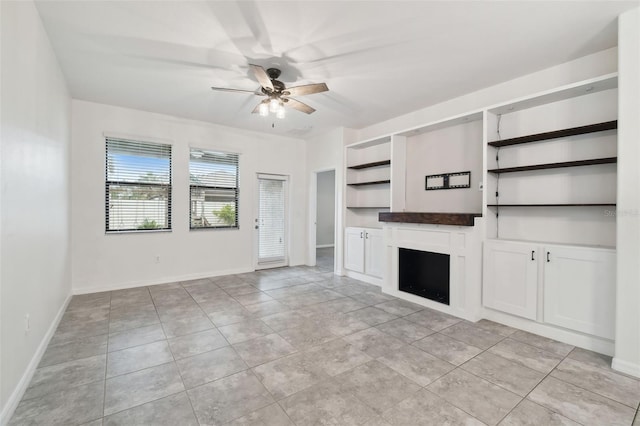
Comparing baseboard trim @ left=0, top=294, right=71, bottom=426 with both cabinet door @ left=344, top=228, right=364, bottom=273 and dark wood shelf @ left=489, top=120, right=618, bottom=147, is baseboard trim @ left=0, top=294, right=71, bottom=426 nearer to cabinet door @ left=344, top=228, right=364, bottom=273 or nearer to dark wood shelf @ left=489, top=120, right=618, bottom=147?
cabinet door @ left=344, top=228, right=364, bottom=273

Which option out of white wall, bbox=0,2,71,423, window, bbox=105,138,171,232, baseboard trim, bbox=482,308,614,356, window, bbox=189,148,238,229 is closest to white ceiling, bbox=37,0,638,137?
white wall, bbox=0,2,71,423

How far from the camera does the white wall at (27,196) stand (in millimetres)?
1864

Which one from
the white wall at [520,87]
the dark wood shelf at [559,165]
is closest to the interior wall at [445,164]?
the white wall at [520,87]

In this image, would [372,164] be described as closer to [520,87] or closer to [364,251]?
[364,251]

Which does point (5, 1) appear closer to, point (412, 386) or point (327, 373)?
point (327, 373)

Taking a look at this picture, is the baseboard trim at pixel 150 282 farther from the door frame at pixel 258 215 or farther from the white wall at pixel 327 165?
the white wall at pixel 327 165

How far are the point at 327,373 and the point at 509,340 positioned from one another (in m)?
1.94

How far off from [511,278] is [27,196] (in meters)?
4.56

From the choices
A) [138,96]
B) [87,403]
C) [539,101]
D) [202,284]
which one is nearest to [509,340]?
[539,101]

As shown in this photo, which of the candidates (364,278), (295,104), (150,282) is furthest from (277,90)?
(150,282)

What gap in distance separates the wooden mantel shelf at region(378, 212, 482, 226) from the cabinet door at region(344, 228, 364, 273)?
89 centimetres

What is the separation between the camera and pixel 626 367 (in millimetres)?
2373

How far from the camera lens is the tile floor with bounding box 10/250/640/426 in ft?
6.22

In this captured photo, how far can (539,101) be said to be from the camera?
327 cm
